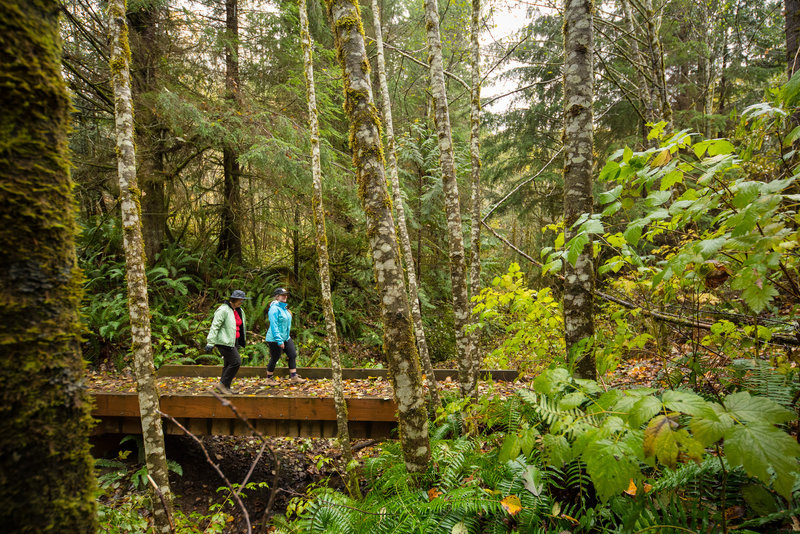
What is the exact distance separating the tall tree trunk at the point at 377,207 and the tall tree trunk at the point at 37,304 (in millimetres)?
2065

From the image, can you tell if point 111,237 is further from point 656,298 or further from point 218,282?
point 656,298

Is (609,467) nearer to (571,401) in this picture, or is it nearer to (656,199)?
(571,401)

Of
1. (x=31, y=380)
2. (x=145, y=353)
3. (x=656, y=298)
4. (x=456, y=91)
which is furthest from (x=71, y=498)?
(x=456, y=91)

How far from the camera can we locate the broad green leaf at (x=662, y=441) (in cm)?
116

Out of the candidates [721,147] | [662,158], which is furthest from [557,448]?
[721,147]

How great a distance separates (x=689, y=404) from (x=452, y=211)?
3304 mm

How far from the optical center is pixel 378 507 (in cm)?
290

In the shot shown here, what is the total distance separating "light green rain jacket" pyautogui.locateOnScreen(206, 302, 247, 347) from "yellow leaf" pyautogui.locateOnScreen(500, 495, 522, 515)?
4937 mm

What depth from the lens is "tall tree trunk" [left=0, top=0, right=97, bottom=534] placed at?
0.73m

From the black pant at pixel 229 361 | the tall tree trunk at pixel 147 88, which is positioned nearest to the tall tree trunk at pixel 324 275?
the black pant at pixel 229 361

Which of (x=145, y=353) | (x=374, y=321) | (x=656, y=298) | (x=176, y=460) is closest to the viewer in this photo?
(x=145, y=353)

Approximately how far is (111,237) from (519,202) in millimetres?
12668

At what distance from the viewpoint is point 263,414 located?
216 inches

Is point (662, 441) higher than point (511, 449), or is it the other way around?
point (662, 441)
